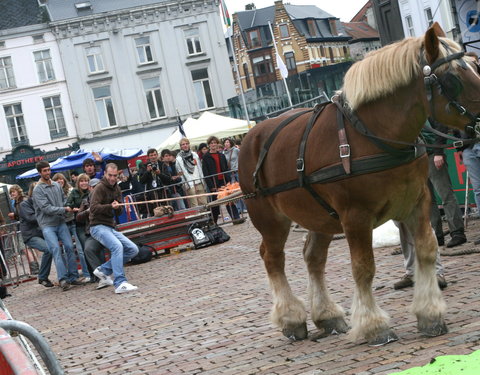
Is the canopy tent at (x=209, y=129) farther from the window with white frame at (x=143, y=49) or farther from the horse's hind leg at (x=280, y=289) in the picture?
the window with white frame at (x=143, y=49)

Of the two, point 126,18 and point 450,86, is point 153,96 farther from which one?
point 450,86

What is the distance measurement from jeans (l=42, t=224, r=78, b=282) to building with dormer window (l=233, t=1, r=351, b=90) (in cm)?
7457

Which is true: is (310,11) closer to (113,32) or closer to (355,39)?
(355,39)

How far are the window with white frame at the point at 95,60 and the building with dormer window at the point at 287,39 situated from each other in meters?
37.9

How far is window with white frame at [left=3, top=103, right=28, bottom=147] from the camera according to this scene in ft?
170

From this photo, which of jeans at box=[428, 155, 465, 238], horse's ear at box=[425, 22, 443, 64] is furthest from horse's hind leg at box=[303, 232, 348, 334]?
jeans at box=[428, 155, 465, 238]

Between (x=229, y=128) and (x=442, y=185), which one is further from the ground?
(x=229, y=128)

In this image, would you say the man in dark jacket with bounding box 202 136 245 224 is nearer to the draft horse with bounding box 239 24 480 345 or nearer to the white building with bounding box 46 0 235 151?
the draft horse with bounding box 239 24 480 345

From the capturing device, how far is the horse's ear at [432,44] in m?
5.74

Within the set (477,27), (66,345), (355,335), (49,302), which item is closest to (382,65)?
(355,335)

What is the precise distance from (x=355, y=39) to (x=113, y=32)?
1698 inches

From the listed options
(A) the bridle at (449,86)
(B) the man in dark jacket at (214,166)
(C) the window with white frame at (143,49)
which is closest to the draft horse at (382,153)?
(A) the bridle at (449,86)

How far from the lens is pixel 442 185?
35.2 feet

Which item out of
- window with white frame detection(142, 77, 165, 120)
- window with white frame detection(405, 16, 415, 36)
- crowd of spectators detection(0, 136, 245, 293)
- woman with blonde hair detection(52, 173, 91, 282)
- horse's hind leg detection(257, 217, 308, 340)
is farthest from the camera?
window with white frame detection(142, 77, 165, 120)
